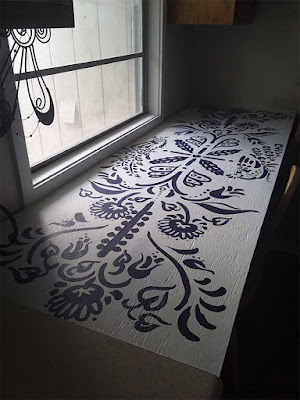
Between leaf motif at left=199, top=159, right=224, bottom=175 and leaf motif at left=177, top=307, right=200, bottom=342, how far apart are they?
2.09 ft

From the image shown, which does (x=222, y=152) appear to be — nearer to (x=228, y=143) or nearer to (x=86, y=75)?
(x=228, y=143)

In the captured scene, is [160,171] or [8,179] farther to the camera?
[160,171]

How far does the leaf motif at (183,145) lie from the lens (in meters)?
1.35

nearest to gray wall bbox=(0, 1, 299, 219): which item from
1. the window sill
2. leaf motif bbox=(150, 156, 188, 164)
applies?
the window sill

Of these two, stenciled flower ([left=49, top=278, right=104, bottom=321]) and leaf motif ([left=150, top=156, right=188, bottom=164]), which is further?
leaf motif ([left=150, top=156, right=188, bottom=164])

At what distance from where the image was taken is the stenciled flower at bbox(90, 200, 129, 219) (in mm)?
883

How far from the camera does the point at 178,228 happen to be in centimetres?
83

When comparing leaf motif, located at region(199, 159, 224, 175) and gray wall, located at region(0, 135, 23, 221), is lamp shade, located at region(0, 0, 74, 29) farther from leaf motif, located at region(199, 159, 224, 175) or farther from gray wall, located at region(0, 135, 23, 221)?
leaf motif, located at region(199, 159, 224, 175)

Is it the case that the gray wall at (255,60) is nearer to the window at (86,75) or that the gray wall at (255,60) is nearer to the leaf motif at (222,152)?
the window at (86,75)

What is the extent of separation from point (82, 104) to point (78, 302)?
32.0 inches

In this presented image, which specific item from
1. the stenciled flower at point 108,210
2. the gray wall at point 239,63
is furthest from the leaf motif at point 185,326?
the gray wall at point 239,63

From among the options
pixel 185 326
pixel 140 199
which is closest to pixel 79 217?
pixel 140 199

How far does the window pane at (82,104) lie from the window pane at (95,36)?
0.15 ft

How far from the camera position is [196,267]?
2.30ft
